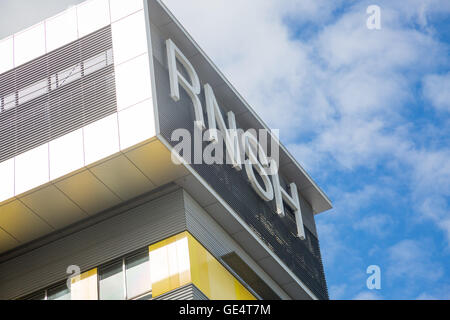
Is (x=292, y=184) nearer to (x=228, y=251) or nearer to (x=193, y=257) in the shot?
(x=228, y=251)

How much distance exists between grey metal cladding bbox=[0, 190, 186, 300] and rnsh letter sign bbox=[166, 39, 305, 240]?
3.64 meters

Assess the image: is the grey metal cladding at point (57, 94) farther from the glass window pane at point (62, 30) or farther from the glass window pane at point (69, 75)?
the glass window pane at point (62, 30)

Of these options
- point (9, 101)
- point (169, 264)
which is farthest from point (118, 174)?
point (9, 101)

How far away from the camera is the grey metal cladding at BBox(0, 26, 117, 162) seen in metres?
31.5

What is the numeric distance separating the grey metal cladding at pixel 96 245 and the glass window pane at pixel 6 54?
7272 mm

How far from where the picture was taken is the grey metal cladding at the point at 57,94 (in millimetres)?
31516

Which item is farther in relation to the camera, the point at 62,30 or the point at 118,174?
the point at 62,30

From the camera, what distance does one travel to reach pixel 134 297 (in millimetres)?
29500

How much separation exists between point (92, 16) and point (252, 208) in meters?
9.52

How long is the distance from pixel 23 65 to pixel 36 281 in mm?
8307

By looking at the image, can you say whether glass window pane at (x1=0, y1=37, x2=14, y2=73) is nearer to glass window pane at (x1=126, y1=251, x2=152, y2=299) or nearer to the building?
the building

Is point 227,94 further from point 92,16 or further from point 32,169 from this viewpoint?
point 32,169

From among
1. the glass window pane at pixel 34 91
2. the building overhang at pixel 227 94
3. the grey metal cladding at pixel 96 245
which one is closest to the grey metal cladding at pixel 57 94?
the glass window pane at pixel 34 91

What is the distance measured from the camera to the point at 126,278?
30.2 m
